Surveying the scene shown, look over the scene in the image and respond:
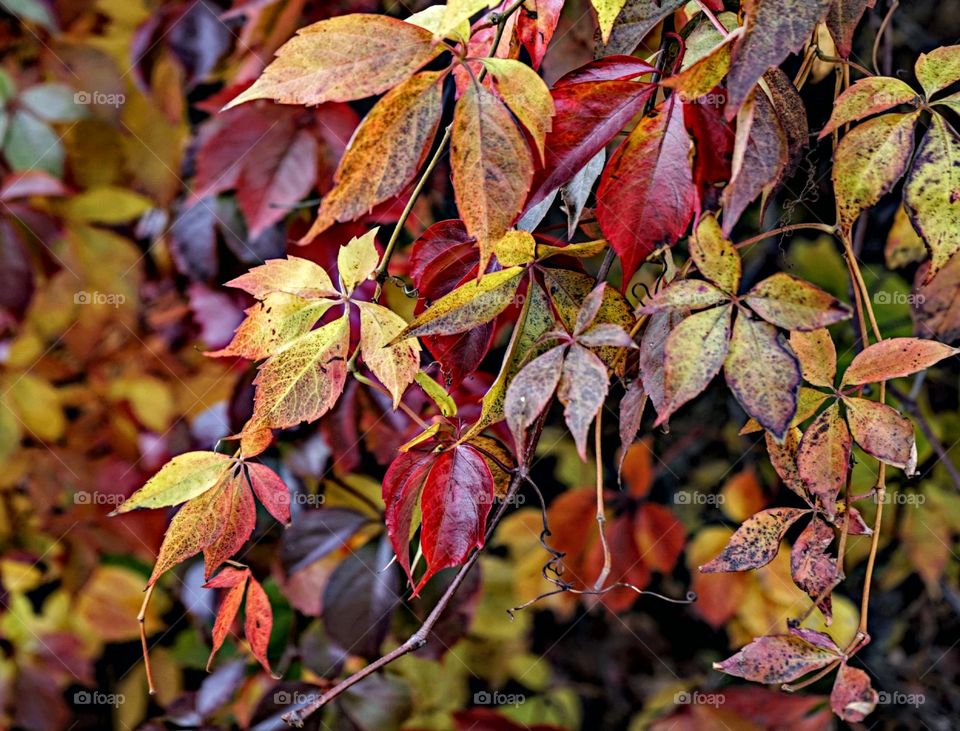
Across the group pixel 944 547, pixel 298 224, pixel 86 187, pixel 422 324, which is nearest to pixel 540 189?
pixel 422 324

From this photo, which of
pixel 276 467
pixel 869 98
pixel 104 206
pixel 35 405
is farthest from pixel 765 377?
pixel 35 405

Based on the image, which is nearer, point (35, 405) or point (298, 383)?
point (298, 383)

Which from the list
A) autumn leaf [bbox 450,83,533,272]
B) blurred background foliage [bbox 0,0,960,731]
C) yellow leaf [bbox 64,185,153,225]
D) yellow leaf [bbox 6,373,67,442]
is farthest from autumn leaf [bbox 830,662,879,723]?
yellow leaf [bbox 6,373,67,442]

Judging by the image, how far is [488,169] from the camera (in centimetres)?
30

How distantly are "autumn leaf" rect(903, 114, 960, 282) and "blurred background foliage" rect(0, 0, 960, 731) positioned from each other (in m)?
0.33

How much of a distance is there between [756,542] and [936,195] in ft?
0.51

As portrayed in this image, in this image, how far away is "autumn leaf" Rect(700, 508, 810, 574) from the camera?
37cm

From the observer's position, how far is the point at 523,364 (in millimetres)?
327

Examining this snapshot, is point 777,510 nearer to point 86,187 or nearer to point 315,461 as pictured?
point 315,461

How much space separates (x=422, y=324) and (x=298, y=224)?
504mm

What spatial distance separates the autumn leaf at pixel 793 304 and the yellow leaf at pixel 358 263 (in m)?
0.16

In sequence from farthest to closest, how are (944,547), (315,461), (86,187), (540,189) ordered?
1. (86,187)
2. (944,547)
3. (315,461)
4. (540,189)

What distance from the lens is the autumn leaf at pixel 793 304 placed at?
0.29 metres

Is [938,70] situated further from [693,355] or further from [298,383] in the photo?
[298,383]
